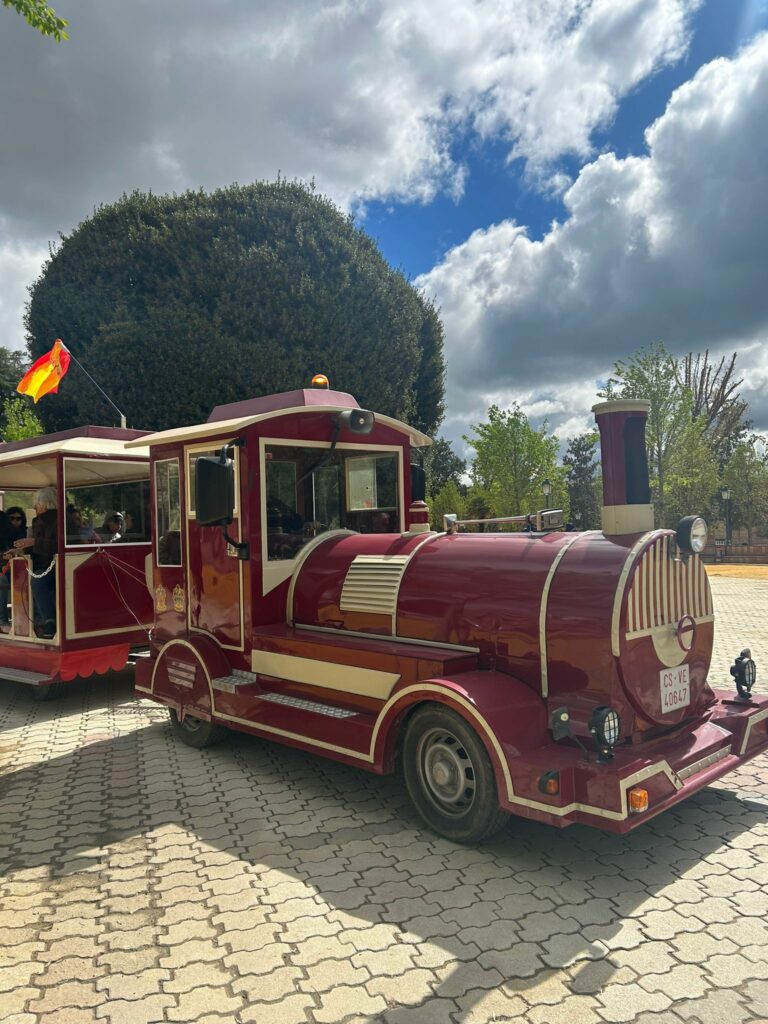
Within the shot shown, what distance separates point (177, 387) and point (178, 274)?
10.0 feet

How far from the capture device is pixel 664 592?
384cm

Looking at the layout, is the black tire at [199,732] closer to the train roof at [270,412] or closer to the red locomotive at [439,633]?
the red locomotive at [439,633]

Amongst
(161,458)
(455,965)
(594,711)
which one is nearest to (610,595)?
(594,711)

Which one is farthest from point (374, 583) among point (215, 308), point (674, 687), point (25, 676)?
point (215, 308)

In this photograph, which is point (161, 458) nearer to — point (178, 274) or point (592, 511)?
point (178, 274)

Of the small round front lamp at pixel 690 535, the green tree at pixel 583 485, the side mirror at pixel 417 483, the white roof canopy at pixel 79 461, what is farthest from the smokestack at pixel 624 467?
the green tree at pixel 583 485

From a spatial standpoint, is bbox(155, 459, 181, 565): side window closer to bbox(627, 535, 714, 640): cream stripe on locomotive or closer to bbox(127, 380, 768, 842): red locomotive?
bbox(127, 380, 768, 842): red locomotive

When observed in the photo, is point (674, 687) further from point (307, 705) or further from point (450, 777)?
point (307, 705)

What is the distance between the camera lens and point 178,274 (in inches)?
673

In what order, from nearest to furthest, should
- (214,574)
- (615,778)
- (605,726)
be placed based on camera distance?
1. (615,778)
2. (605,726)
3. (214,574)

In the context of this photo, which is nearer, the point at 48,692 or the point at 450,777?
the point at 450,777

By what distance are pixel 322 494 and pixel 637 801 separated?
3.27 metres

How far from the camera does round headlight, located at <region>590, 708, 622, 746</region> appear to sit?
10.8 ft

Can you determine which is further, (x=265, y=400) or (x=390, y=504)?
(x=390, y=504)
